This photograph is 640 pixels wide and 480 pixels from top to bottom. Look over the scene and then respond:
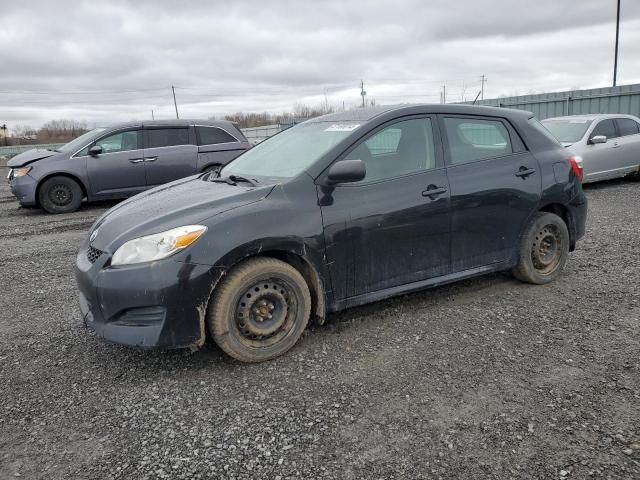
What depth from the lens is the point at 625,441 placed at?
241 cm

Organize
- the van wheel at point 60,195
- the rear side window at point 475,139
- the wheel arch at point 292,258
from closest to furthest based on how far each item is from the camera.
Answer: the wheel arch at point 292,258 → the rear side window at point 475,139 → the van wheel at point 60,195

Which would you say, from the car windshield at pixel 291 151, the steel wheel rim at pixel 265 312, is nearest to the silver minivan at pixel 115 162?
the car windshield at pixel 291 151

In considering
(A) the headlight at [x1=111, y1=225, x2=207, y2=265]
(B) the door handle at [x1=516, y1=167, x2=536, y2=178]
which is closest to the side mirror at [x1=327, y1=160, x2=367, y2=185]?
(A) the headlight at [x1=111, y1=225, x2=207, y2=265]

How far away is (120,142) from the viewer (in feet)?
32.3

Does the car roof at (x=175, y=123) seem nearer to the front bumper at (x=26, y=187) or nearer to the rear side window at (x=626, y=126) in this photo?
the front bumper at (x=26, y=187)

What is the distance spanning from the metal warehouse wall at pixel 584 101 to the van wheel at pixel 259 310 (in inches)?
652

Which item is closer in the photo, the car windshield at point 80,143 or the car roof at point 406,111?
the car roof at point 406,111

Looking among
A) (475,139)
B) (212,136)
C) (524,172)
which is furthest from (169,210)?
(212,136)

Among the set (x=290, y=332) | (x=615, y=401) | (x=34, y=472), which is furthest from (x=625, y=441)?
(x=34, y=472)

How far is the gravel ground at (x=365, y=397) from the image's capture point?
236 centimetres

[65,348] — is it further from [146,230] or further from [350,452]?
[350,452]

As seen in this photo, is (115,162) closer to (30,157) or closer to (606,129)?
(30,157)

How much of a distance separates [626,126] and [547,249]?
26.8 feet

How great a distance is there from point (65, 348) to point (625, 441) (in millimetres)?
3548
